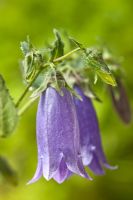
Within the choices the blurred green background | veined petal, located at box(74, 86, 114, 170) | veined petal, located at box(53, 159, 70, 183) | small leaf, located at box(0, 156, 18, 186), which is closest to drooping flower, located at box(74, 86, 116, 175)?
veined petal, located at box(74, 86, 114, 170)

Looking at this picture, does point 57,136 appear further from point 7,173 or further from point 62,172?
point 7,173

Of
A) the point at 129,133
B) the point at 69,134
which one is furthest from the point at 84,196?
the point at 69,134

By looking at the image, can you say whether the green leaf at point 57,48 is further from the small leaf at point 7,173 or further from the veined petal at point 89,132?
the small leaf at point 7,173

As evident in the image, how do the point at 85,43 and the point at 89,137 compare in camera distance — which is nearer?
the point at 89,137

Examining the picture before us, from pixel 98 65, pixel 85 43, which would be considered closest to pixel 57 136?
pixel 98 65

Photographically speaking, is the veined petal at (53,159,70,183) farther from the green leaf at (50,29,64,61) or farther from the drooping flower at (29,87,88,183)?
the green leaf at (50,29,64,61)

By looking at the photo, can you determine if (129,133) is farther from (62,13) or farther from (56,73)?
(56,73)
